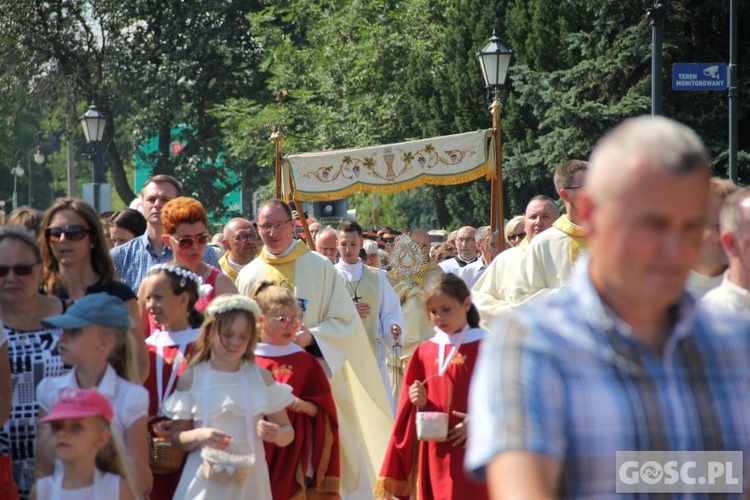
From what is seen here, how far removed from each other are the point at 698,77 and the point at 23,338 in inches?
422

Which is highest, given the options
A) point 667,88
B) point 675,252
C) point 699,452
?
point 667,88

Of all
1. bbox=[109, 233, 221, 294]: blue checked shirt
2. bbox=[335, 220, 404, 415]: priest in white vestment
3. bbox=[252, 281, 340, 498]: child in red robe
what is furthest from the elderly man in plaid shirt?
bbox=[335, 220, 404, 415]: priest in white vestment

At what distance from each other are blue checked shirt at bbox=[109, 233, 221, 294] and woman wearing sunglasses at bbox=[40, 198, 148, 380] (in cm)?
144

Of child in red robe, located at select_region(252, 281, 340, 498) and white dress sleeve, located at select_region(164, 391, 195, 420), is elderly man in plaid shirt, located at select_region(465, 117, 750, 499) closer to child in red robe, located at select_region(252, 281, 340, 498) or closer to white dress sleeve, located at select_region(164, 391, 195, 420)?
white dress sleeve, located at select_region(164, 391, 195, 420)

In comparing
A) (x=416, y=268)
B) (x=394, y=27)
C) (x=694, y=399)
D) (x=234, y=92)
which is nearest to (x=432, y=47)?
(x=394, y=27)

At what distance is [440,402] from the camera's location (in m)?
6.50

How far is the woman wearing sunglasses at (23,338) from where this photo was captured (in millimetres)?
5047

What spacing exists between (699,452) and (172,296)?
4.14 meters

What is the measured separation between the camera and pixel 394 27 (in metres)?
29.6

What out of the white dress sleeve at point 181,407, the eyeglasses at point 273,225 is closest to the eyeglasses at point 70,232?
the white dress sleeve at point 181,407

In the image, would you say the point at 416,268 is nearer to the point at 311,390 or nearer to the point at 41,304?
the point at 311,390

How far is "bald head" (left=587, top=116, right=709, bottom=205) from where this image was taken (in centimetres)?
204

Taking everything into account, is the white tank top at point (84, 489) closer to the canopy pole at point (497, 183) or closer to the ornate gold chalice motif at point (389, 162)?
the canopy pole at point (497, 183)
